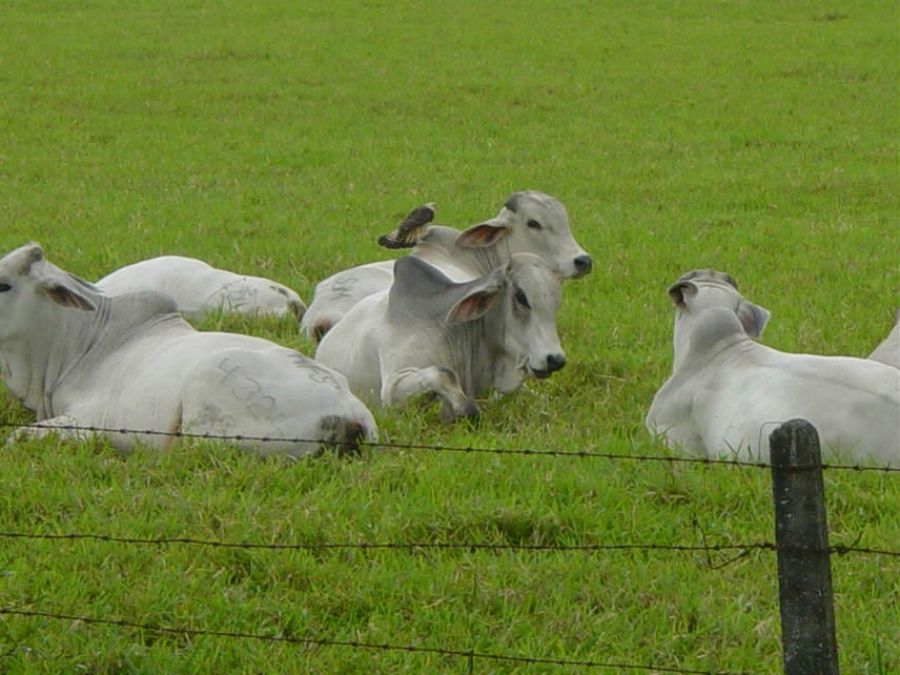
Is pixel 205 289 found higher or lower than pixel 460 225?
lower

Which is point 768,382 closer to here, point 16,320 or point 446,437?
point 446,437

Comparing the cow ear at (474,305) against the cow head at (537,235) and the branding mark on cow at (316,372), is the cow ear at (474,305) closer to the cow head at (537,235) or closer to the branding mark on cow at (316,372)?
the branding mark on cow at (316,372)

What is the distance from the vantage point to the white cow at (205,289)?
30.9ft

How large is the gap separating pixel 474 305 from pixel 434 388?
76 centimetres

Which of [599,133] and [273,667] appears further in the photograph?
[599,133]

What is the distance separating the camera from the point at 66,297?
24.0 ft

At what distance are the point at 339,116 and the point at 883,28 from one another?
10.0 meters

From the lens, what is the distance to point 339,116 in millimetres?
19500

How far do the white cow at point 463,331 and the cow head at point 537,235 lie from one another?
52.7 inches

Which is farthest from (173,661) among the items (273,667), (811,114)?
(811,114)

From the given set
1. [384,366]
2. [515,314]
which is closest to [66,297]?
[384,366]

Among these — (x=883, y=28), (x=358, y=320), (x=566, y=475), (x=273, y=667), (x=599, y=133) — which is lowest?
(x=273, y=667)

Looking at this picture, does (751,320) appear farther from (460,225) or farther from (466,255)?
(460,225)

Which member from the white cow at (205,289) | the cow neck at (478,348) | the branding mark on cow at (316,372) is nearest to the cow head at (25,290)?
the branding mark on cow at (316,372)
